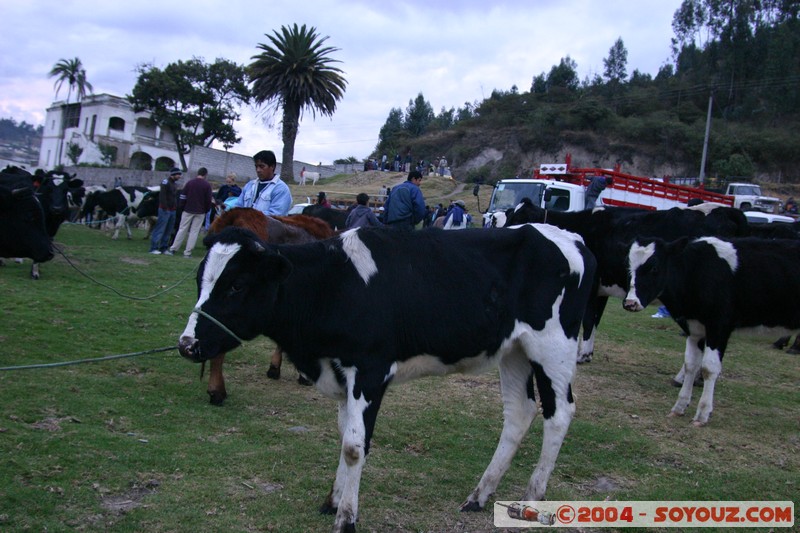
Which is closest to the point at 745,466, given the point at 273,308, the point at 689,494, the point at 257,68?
the point at 689,494

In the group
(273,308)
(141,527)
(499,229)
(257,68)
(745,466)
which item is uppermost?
(257,68)

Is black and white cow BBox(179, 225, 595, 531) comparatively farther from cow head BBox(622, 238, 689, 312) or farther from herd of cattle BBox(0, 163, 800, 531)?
cow head BBox(622, 238, 689, 312)

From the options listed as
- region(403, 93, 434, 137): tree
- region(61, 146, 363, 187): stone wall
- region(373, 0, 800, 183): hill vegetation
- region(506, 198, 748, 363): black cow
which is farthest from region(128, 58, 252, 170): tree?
region(506, 198, 748, 363): black cow

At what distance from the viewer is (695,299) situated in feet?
Answer: 25.7

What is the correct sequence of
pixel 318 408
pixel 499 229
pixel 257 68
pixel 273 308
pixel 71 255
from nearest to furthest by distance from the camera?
1. pixel 273 308
2. pixel 499 229
3. pixel 318 408
4. pixel 71 255
5. pixel 257 68

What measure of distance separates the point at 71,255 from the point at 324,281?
1300 cm

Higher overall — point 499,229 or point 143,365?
point 499,229

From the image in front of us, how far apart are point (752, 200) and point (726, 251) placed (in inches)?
1459

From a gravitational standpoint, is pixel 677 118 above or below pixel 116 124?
above

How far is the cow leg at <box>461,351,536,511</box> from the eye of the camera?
4930mm

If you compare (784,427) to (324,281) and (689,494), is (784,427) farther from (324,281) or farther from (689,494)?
(324,281)

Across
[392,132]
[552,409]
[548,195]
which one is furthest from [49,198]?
[392,132]

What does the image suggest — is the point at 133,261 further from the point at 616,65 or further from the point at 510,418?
the point at 616,65

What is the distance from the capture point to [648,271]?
814cm
